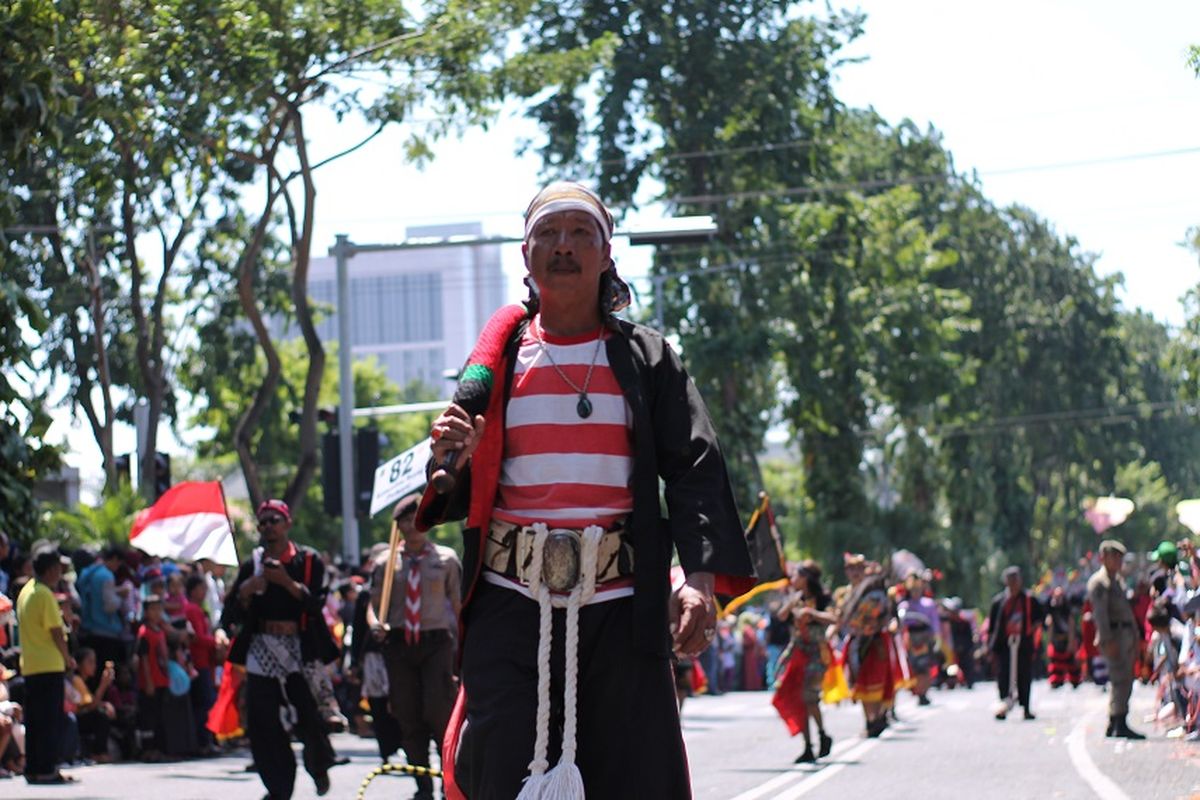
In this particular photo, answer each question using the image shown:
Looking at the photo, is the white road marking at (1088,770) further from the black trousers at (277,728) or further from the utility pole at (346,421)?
the utility pole at (346,421)

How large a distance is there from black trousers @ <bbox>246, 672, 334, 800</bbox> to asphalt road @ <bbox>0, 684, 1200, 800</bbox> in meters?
1.62

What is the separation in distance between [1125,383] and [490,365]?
6195cm

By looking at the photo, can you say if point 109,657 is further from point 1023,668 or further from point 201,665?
point 1023,668

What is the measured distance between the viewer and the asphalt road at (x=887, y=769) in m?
13.8

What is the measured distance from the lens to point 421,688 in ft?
42.2

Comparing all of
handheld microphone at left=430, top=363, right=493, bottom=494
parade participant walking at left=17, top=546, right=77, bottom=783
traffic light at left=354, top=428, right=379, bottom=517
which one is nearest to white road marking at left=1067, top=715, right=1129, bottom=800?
parade participant walking at left=17, top=546, right=77, bottom=783

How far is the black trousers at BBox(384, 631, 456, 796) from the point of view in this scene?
12727 millimetres

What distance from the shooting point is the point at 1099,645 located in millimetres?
20016

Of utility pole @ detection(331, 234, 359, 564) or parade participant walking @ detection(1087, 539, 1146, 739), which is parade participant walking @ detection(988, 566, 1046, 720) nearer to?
parade participant walking @ detection(1087, 539, 1146, 739)

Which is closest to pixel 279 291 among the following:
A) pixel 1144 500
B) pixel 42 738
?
pixel 42 738

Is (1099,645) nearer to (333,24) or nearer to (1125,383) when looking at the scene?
(333,24)

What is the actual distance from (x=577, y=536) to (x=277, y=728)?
22.6ft

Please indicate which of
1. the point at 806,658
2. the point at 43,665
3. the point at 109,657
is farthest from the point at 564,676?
the point at 109,657

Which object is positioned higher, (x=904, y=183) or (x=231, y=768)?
(x=904, y=183)
